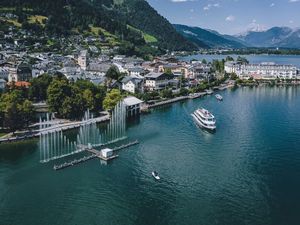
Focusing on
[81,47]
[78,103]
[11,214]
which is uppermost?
[81,47]

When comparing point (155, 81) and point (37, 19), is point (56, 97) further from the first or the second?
point (37, 19)

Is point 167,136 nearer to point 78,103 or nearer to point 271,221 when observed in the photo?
point 78,103

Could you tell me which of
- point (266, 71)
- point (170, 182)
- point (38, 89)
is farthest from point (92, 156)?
point (266, 71)

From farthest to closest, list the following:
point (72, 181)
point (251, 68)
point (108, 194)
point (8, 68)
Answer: point (251, 68) → point (8, 68) → point (72, 181) → point (108, 194)

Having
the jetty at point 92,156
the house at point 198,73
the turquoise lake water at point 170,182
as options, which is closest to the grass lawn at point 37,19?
the house at point 198,73

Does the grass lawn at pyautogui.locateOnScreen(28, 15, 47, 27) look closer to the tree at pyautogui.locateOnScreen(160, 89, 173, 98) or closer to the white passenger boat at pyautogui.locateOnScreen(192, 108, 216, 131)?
the tree at pyautogui.locateOnScreen(160, 89, 173, 98)

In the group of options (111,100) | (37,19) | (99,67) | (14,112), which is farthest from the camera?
(37,19)

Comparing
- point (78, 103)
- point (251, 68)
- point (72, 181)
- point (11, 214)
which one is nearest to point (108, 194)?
point (72, 181)

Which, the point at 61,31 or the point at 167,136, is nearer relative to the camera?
the point at 167,136
